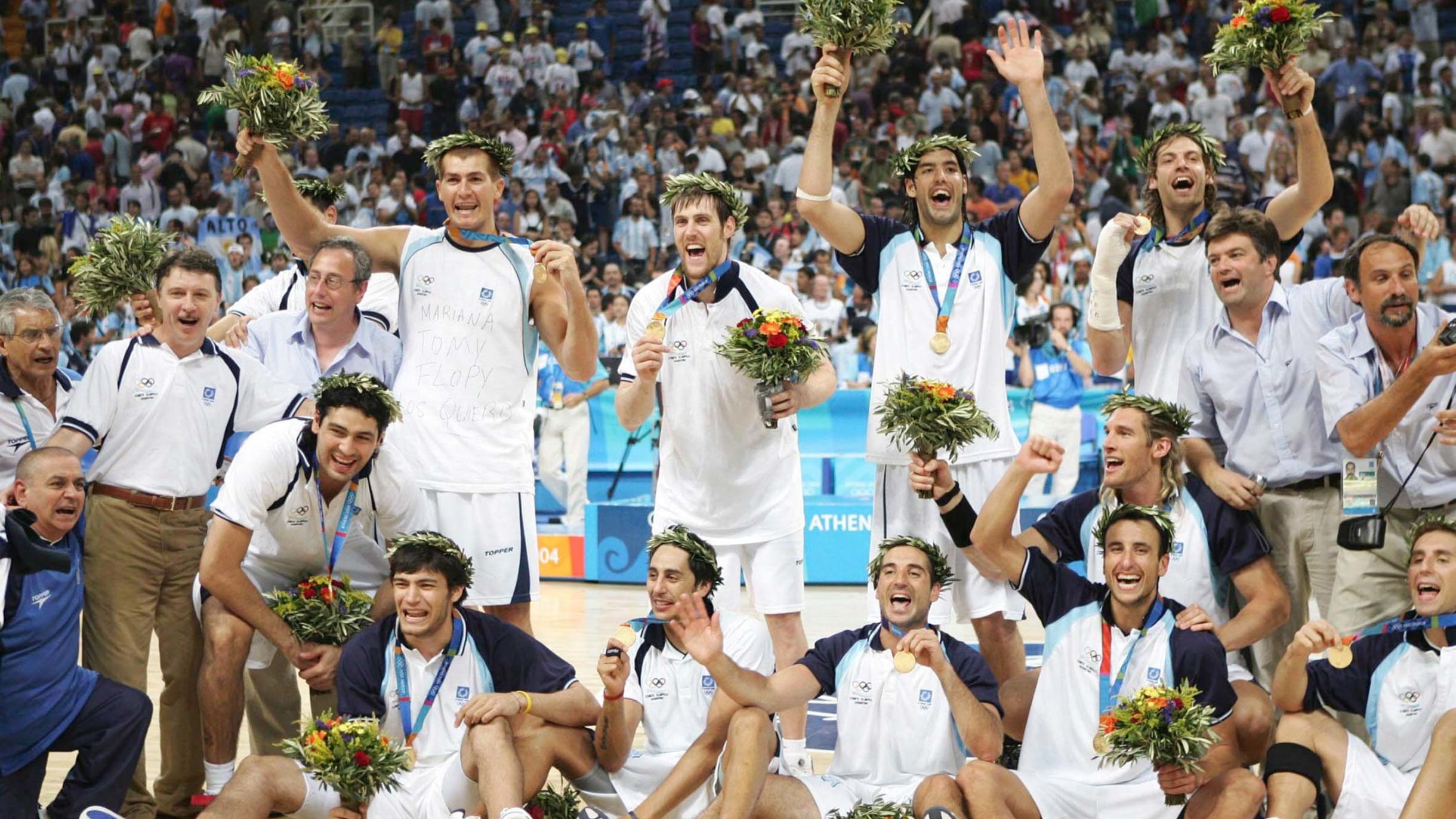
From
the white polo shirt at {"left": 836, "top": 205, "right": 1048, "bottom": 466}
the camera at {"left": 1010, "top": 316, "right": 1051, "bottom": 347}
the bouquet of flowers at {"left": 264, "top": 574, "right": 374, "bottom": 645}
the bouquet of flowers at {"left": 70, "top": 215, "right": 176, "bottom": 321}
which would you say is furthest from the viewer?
the camera at {"left": 1010, "top": 316, "right": 1051, "bottom": 347}

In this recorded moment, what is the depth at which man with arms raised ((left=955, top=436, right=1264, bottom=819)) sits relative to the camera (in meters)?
6.11

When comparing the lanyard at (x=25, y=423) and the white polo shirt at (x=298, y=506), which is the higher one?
the lanyard at (x=25, y=423)

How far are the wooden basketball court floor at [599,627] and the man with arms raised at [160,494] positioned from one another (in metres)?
0.94

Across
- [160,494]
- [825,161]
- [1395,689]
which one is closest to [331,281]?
[160,494]

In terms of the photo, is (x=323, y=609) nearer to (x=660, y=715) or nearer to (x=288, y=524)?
(x=288, y=524)

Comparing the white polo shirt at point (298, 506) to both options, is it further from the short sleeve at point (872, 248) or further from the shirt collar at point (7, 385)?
the short sleeve at point (872, 248)

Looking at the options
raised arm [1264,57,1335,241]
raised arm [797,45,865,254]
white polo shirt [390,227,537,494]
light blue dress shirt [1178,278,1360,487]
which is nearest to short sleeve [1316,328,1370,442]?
light blue dress shirt [1178,278,1360,487]

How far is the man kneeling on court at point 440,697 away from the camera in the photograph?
6.28 meters

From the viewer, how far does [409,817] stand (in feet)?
20.9

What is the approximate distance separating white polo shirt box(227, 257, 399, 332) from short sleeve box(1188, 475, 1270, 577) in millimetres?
4303

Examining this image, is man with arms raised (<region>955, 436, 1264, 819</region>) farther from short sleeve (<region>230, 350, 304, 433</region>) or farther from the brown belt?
the brown belt

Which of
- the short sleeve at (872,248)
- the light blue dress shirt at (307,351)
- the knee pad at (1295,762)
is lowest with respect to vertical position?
the knee pad at (1295,762)

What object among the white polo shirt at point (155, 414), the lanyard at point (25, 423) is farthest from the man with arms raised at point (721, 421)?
the lanyard at point (25, 423)

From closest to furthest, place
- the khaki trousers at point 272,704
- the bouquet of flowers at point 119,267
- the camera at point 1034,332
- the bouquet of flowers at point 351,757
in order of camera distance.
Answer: the bouquet of flowers at point 351,757
the khaki trousers at point 272,704
the bouquet of flowers at point 119,267
the camera at point 1034,332
